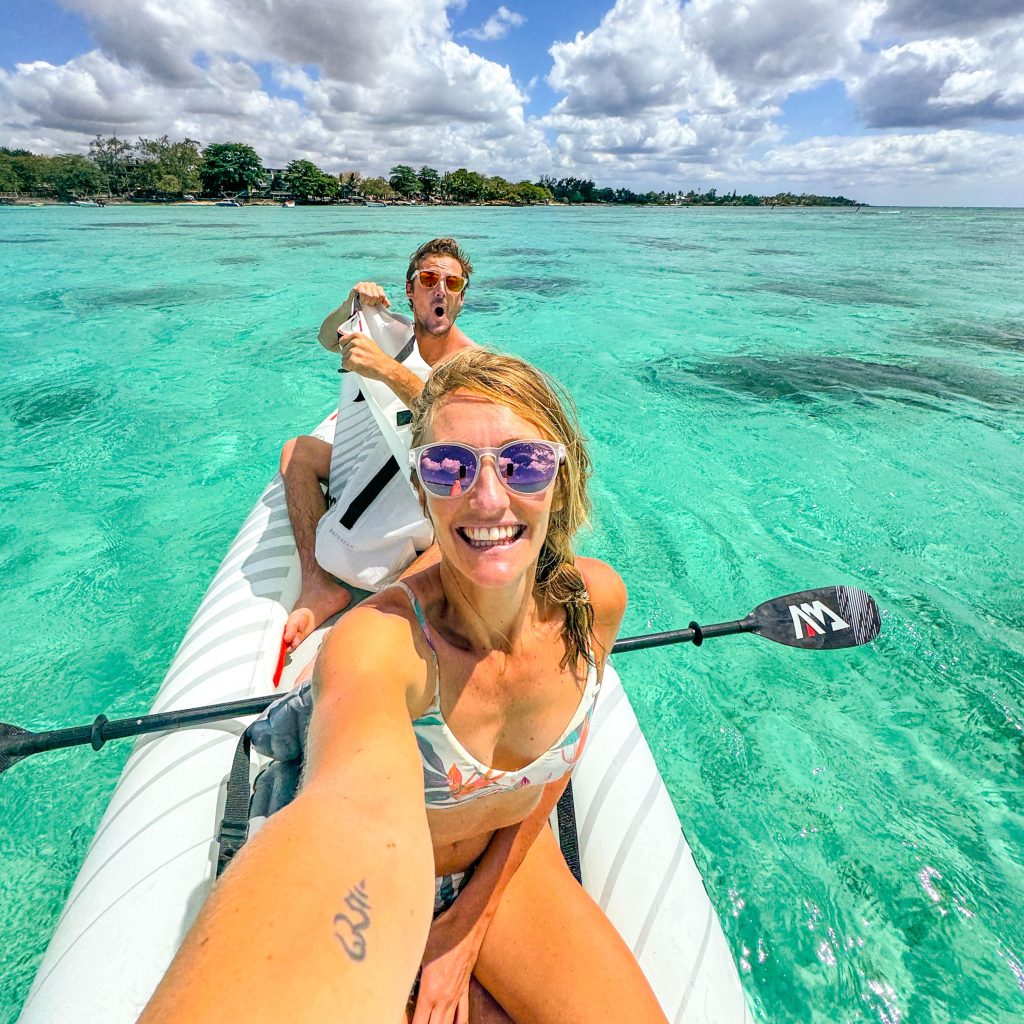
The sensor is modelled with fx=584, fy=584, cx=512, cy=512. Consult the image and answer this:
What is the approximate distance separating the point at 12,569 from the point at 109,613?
114cm

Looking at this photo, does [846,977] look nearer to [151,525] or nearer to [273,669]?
[273,669]

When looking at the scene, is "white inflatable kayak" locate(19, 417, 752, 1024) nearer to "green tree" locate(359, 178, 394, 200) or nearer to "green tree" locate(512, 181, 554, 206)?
"green tree" locate(359, 178, 394, 200)

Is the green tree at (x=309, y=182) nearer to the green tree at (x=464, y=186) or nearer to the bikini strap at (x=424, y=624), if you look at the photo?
the green tree at (x=464, y=186)

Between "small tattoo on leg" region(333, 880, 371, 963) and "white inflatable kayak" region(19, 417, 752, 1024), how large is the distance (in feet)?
3.69

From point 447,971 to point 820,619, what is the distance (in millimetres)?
2129

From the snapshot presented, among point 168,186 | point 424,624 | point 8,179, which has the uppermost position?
point 424,624

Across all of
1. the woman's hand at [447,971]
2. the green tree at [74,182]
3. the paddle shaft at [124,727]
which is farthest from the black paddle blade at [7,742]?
the green tree at [74,182]

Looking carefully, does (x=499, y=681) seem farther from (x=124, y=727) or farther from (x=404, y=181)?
Answer: (x=404, y=181)

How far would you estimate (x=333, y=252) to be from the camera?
21.6 meters

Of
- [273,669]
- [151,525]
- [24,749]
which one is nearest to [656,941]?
[273,669]

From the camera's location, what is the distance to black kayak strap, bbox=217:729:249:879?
56.7 inches

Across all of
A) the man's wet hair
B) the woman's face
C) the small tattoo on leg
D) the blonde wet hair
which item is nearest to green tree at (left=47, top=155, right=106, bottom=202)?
the man's wet hair

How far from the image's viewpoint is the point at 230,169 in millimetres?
76812

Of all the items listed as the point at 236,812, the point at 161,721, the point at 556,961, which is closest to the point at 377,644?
the point at 236,812
